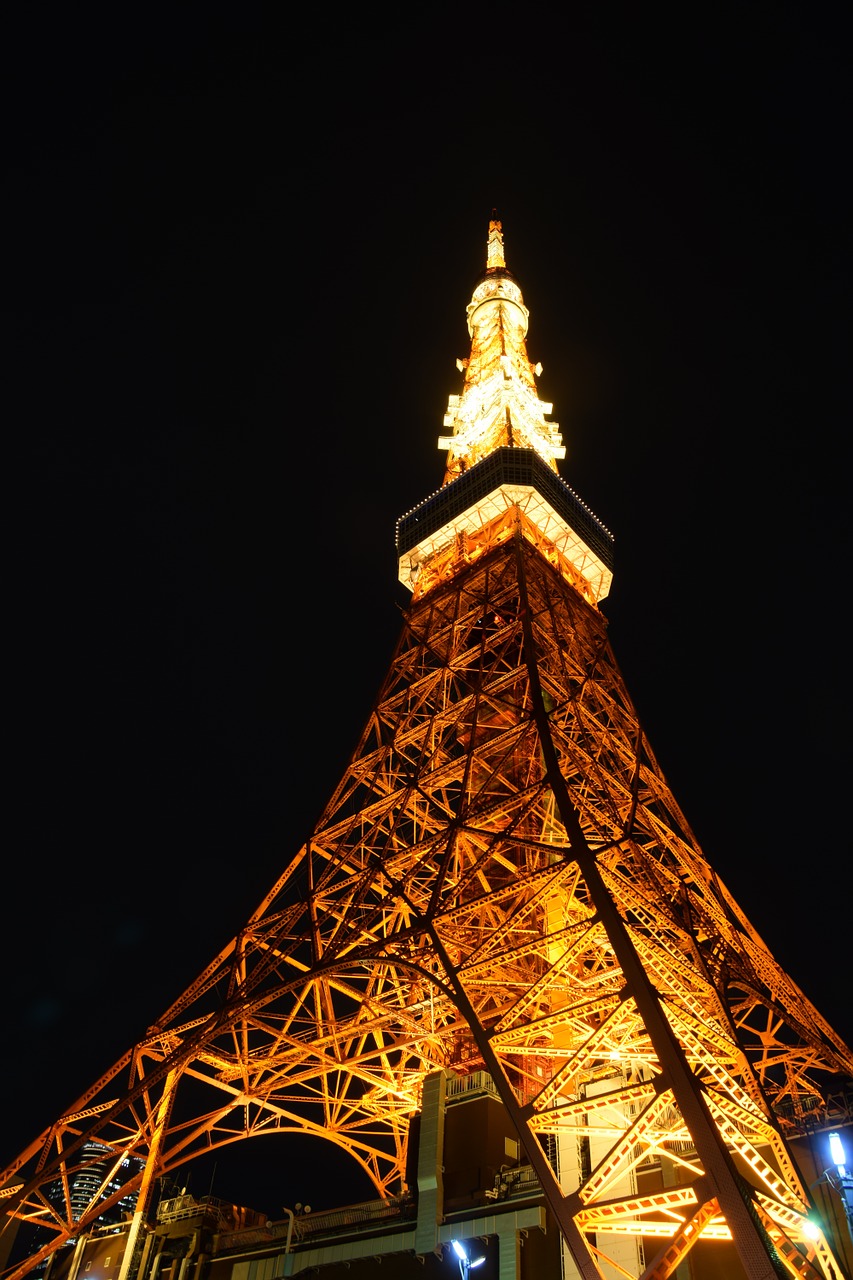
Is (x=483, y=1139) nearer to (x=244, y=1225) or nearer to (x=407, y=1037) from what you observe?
(x=407, y=1037)

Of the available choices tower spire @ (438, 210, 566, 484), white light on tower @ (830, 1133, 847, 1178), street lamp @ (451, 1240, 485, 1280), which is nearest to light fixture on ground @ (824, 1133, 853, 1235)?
white light on tower @ (830, 1133, 847, 1178)

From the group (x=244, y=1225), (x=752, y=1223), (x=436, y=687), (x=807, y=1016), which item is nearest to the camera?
(x=752, y=1223)

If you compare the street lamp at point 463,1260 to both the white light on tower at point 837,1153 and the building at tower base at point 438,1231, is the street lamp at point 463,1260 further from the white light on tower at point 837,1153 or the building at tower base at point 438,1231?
the white light on tower at point 837,1153

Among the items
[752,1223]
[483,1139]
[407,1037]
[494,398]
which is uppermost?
[494,398]

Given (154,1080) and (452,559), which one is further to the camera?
(452,559)

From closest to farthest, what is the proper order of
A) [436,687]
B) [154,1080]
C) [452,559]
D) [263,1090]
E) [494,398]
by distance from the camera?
1. [154,1080]
2. [263,1090]
3. [436,687]
4. [452,559]
5. [494,398]

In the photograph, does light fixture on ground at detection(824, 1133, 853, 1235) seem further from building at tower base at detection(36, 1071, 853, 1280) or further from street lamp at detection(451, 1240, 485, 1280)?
street lamp at detection(451, 1240, 485, 1280)

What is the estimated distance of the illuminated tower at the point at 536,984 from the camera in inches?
448

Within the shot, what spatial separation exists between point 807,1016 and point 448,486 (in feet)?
63.8

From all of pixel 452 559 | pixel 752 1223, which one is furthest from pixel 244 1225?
pixel 452 559

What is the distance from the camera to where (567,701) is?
71.8 feet

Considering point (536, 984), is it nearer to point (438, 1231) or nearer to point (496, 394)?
point (438, 1231)

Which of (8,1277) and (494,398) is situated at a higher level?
(494,398)

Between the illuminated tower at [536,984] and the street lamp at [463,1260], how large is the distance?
1735 millimetres
